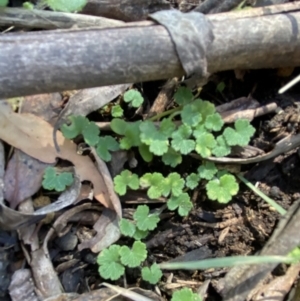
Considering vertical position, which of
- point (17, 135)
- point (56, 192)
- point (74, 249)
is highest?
point (17, 135)

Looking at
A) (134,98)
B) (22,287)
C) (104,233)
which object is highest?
(134,98)

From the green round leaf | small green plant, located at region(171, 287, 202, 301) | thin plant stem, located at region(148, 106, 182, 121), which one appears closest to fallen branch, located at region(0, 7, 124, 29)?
the green round leaf

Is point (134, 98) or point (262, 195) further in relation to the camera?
point (134, 98)

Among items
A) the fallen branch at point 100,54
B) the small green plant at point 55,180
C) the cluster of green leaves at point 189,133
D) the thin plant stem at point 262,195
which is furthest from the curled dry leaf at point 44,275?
the thin plant stem at point 262,195

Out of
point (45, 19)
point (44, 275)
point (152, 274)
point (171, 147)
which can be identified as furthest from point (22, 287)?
point (45, 19)

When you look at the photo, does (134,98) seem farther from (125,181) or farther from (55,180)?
(55,180)

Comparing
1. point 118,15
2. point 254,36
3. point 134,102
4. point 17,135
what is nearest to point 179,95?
point 134,102

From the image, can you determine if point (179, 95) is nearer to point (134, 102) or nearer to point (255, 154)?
point (134, 102)
